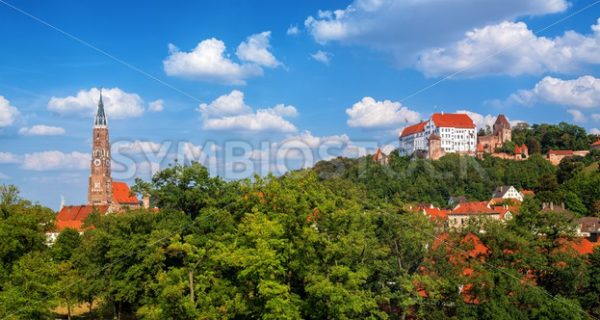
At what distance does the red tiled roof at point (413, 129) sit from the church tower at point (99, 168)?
77468 mm

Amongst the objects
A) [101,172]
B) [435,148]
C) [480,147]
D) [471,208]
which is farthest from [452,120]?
[101,172]

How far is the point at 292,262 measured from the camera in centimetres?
2198

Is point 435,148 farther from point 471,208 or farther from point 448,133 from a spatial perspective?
point 471,208

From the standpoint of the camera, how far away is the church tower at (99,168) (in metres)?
113

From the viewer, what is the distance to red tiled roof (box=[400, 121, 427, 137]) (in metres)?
148

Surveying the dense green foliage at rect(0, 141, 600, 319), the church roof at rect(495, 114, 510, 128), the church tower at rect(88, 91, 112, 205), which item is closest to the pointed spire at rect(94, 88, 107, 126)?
the church tower at rect(88, 91, 112, 205)

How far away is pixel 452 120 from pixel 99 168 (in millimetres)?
85110

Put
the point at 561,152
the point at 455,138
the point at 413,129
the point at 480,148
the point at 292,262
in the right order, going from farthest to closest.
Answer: the point at 413,129
the point at 455,138
the point at 480,148
the point at 561,152
the point at 292,262

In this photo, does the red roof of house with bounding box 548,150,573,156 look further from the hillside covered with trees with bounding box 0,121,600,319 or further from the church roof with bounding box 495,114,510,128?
the hillside covered with trees with bounding box 0,121,600,319

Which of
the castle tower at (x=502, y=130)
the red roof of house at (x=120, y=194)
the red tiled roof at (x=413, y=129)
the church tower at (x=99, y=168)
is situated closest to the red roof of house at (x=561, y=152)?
the castle tower at (x=502, y=130)

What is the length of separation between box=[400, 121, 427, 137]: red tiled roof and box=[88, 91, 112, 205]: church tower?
77.5 m

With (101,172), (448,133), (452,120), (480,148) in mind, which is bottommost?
(101,172)

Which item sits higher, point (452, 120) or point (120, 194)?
point (452, 120)

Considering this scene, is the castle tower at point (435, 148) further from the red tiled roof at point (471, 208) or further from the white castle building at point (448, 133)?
the red tiled roof at point (471, 208)
